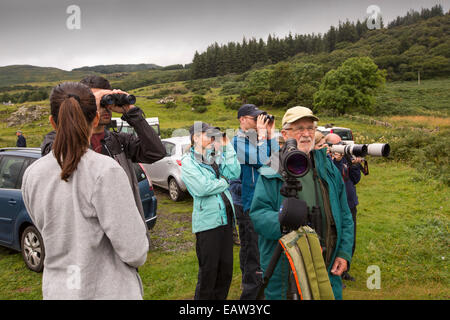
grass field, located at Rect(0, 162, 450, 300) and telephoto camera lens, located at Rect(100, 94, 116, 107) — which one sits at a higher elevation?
telephoto camera lens, located at Rect(100, 94, 116, 107)

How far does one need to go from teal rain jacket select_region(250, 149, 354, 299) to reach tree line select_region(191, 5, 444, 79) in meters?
104

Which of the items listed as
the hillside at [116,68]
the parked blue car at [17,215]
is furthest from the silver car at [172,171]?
the hillside at [116,68]

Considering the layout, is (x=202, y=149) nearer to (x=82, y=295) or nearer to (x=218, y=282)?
(x=218, y=282)

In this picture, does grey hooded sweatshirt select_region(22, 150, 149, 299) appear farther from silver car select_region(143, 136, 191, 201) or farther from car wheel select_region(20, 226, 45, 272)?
silver car select_region(143, 136, 191, 201)

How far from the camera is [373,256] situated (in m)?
5.37

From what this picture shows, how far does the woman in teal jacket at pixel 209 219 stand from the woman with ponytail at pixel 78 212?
180cm

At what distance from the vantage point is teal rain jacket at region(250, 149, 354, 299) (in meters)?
2.33

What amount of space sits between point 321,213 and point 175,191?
7163 millimetres

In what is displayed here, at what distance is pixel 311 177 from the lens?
2.44 m

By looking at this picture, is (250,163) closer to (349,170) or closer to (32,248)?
(349,170)

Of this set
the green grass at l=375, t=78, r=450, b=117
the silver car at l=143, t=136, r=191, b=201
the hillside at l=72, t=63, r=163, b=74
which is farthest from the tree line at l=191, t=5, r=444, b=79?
the silver car at l=143, t=136, r=191, b=201

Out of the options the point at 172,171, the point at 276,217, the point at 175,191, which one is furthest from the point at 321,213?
the point at 172,171

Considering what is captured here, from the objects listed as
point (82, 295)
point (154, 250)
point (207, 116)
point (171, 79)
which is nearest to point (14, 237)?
point (154, 250)

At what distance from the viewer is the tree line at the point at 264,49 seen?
105375mm
